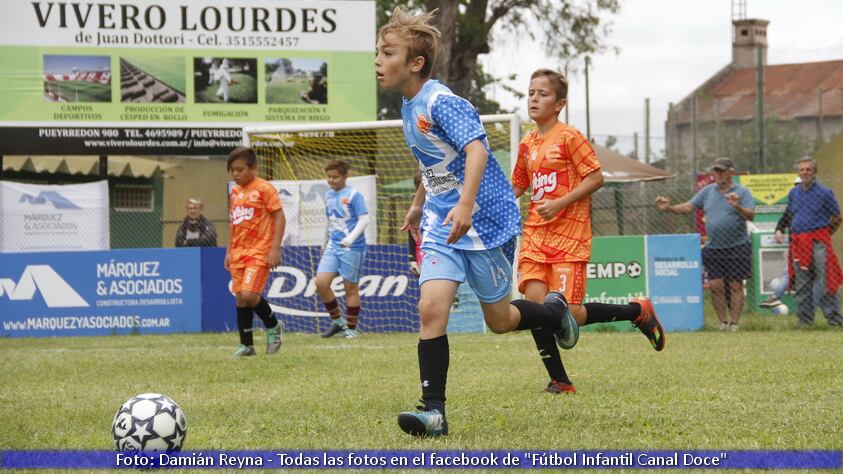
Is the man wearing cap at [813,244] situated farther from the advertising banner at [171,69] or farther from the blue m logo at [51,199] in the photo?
the blue m logo at [51,199]

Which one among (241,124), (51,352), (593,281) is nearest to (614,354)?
(593,281)

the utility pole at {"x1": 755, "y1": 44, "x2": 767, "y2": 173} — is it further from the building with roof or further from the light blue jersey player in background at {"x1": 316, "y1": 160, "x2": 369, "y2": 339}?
the building with roof

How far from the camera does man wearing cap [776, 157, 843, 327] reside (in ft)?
42.7

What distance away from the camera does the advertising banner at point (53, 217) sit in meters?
17.1

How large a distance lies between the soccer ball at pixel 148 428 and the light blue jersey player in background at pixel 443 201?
103cm

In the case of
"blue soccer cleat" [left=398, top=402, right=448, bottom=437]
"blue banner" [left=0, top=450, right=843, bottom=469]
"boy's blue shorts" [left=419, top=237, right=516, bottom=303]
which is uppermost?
"boy's blue shorts" [left=419, top=237, right=516, bottom=303]

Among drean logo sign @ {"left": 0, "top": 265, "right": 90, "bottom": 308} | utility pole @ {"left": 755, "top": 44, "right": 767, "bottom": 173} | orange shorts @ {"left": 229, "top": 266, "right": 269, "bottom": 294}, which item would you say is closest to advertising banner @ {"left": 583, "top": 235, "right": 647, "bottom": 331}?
orange shorts @ {"left": 229, "top": 266, "right": 269, "bottom": 294}

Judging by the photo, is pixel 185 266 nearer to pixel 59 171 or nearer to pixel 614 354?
pixel 614 354

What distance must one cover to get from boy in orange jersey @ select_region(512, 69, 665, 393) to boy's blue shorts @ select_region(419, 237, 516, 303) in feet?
4.39

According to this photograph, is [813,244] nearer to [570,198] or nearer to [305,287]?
[305,287]

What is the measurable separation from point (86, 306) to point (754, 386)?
986cm

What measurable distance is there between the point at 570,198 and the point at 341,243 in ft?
20.2

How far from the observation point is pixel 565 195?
21.9ft

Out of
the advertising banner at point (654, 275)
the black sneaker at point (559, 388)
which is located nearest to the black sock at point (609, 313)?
the black sneaker at point (559, 388)
